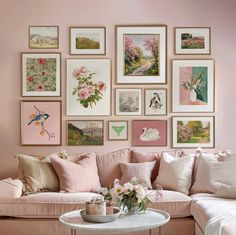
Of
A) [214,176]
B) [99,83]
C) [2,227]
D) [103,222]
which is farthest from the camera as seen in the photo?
[99,83]

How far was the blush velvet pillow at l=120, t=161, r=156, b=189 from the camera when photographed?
517 centimetres

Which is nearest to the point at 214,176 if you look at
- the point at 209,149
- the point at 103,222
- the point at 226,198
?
the point at 226,198

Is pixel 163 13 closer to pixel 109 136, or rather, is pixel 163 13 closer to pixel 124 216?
pixel 109 136

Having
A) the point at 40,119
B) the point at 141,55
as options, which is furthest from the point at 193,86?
the point at 40,119

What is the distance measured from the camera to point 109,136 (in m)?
5.73

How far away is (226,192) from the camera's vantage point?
4.73 m

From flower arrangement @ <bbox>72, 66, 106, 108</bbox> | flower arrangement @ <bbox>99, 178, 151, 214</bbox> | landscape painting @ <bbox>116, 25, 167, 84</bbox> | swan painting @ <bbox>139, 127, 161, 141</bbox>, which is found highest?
landscape painting @ <bbox>116, 25, 167, 84</bbox>

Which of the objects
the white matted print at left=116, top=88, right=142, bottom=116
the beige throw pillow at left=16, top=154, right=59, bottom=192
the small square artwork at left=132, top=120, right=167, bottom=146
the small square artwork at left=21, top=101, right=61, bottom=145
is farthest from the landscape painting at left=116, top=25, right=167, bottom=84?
the beige throw pillow at left=16, top=154, right=59, bottom=192

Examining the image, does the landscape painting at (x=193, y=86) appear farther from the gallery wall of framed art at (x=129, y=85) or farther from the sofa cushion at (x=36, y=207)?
the sofa cushion at (x=36, y=207)

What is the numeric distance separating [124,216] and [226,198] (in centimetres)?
126

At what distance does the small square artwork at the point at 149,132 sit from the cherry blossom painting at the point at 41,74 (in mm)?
966

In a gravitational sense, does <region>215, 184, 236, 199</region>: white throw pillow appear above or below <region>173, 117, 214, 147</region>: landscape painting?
below

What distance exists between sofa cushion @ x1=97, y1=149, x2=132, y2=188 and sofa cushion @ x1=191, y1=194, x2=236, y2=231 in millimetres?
921

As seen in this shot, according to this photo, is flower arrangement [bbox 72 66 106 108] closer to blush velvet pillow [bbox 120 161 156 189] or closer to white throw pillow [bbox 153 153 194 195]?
blush velvet pillow [bbox 120 161 156 189]
